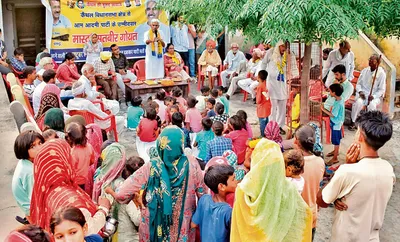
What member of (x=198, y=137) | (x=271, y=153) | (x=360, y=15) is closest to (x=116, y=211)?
(x=271, y=153)

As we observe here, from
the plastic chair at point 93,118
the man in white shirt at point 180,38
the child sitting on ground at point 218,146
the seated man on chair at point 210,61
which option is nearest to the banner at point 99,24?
the man in white shirt at point 180,38

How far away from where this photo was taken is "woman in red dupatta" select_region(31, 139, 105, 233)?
3250 mm

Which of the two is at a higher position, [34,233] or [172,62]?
[172,62]

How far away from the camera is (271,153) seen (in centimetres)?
300

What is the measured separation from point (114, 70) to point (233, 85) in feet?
9.68

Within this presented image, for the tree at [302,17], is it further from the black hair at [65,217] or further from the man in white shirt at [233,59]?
the man in white shirt at [233,59]

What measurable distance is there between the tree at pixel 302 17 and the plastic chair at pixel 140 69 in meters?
5.06

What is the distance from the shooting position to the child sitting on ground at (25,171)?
385 cm

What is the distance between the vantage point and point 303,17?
5.64 meters

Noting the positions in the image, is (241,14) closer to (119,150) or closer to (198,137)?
(198,137)

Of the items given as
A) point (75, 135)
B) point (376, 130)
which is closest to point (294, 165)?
point (376, 130)

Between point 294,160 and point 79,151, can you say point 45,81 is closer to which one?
point 79,151

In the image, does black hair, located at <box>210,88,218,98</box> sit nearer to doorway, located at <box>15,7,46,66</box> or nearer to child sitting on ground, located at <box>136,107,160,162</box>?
child sitting on ground, located at <box>136,107,160,162</box>

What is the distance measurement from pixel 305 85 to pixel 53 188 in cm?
490
